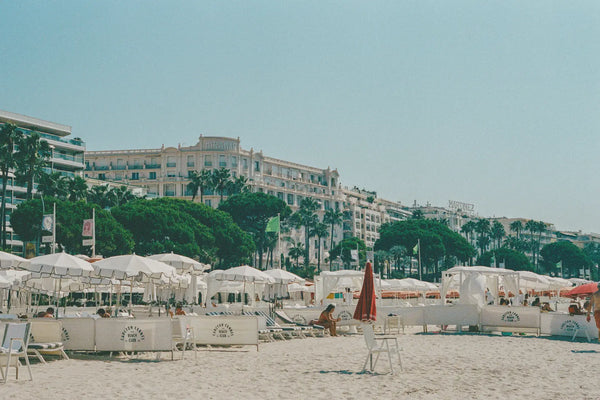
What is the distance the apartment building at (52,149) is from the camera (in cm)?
7944

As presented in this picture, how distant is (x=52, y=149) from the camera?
8219 cm

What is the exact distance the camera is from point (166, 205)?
7244cm

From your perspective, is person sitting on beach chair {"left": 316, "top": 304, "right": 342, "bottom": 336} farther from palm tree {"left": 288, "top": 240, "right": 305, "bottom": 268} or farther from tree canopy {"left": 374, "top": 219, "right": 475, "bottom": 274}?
palm tree {"left": 288, "top": 240, "right": 305, "bottom": 268}

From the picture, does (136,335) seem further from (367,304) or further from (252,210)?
(252,210)

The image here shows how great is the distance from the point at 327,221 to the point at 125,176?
3630 cm

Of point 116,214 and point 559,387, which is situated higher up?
point 116,214

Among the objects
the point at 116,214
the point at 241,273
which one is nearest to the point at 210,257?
the point at 116,214

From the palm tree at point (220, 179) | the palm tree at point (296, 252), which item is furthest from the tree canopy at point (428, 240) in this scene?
the palm tree at point (220, 179)

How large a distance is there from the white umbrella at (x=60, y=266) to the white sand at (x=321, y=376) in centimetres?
269

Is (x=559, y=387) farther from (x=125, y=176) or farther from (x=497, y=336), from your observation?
(x=125, y=176)

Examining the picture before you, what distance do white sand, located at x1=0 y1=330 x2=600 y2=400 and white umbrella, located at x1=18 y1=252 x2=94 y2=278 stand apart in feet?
8.82

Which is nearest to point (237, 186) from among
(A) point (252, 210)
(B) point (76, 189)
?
(A) point (252, 210)

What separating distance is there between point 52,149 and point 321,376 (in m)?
76.4

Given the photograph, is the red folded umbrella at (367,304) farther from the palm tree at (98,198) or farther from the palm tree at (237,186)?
the palm tree at (237,186)
